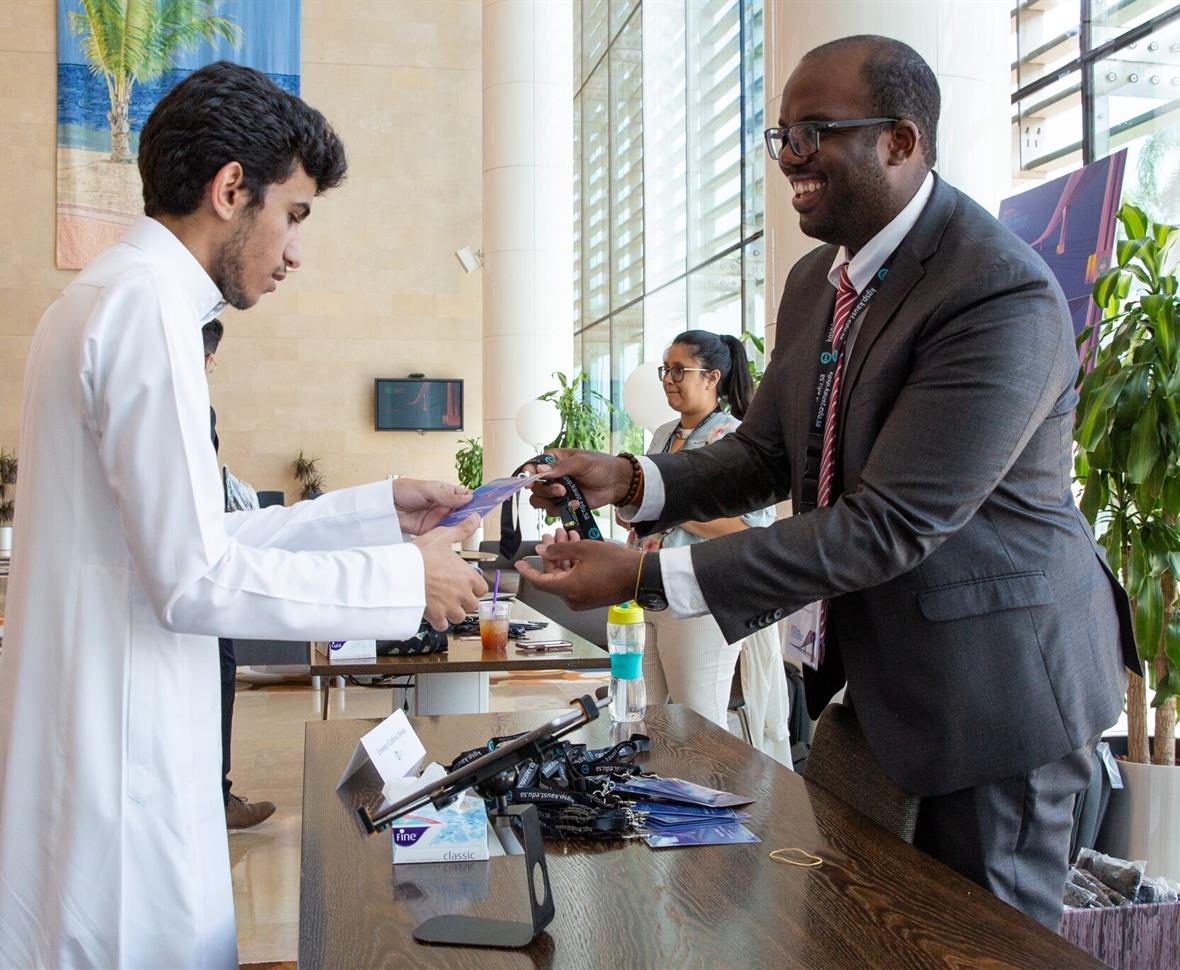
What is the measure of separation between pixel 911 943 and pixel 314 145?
1.25 metres

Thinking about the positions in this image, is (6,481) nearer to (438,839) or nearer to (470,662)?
(470,662)

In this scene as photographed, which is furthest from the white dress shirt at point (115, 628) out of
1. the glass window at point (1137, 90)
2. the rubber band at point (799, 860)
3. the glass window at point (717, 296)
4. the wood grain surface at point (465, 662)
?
the glass window at point (717, 296)

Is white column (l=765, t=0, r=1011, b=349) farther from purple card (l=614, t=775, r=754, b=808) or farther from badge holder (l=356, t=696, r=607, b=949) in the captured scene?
badge holder (l=356, t=696, r=607, b=949)

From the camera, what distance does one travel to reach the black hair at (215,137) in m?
1.53

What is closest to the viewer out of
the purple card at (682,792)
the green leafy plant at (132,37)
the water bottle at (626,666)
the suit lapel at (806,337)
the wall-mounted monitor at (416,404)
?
the purple card at (682,792)

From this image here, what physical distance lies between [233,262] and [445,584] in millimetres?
513

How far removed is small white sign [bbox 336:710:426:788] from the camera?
1809mm

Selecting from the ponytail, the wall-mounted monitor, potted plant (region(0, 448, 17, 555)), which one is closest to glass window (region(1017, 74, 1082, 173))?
the ponytail

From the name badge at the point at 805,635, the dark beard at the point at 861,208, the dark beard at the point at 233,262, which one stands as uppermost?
the dark beard at the point at 861,208

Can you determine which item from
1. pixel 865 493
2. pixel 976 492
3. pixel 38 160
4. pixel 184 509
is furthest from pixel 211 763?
pixel 38 160

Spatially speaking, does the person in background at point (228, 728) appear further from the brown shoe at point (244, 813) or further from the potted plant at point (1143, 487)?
the potted plant at point (1143, 487)

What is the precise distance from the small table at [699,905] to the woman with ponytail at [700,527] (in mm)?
2378

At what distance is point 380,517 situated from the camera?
197cm

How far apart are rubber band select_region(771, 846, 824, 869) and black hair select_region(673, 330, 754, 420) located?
2953mm
